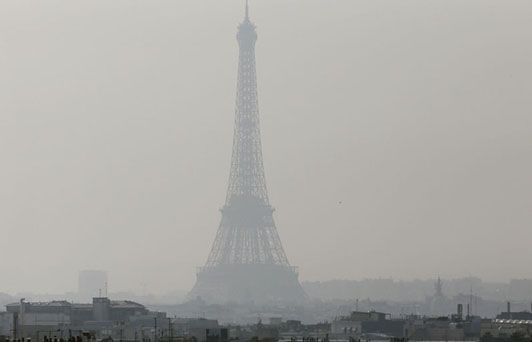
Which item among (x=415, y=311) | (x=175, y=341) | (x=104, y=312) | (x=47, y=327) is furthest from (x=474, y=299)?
(x=175, y=341)

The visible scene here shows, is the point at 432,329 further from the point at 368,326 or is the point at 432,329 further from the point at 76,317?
the point at 76,317

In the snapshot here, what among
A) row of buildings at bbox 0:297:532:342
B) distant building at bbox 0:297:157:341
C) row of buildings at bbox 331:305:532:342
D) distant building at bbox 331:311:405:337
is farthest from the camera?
distant building at bbox 331:311:405:337

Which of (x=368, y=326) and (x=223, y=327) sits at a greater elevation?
(x=368, y=326)

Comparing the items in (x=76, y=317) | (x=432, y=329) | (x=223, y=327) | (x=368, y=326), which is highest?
(x=76, y=317)

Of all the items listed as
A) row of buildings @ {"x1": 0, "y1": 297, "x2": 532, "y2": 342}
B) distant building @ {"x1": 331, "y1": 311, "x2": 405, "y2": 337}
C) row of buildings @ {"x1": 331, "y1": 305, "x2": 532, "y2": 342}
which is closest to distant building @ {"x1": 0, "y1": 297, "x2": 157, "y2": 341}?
row of buildings @ {"x1": 0, "y1": 297, "x2": 532, "y2": 342}

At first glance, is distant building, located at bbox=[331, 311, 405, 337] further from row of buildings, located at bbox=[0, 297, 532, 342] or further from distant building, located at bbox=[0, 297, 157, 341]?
distant building, located at bbox=[0, 297, 157, 341]

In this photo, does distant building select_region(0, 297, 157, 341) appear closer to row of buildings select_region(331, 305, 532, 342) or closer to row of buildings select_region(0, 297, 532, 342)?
row of buildings select_region(0, 297, 532, 342)

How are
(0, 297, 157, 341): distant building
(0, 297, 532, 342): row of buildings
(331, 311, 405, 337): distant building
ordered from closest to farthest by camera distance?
(0, 297, 532, 342): row of buildings
(0, 297, 157, 341): distant building
(331, 311, 405, 337): distant building

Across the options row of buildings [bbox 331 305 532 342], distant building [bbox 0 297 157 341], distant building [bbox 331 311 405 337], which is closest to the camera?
distant building [bbox 0 297 157 341]

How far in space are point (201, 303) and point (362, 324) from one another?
73587mm

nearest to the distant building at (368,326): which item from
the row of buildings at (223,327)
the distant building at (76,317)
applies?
the row of buildings at (223,327)

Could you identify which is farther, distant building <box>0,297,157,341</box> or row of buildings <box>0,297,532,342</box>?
distant building <box>0,297,157,341</box>

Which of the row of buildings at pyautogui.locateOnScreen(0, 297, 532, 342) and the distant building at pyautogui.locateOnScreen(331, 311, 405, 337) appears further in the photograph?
the distant building at pyautogui.locateOnScreen(331, 311, 405, 337)

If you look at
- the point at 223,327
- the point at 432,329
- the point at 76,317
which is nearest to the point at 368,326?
the point at 432,329
